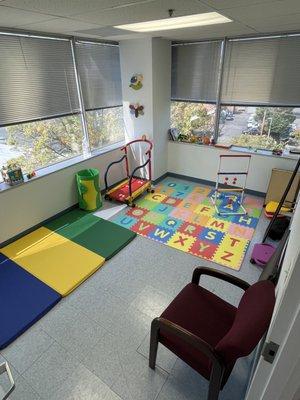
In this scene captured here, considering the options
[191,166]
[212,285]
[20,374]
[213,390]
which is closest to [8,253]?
[20,374]

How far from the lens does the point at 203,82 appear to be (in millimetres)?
4047

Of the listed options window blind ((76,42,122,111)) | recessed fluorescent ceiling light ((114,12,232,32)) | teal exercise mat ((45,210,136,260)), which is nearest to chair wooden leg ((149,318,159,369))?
teal exercise mat ((45,210,136,260))

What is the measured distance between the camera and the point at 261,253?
2783mm

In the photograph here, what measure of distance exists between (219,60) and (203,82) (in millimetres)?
386

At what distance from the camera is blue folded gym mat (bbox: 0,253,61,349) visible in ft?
6.81

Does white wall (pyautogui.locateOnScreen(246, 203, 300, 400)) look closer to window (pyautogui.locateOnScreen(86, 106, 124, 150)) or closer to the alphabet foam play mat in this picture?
the alphabet foam play mat

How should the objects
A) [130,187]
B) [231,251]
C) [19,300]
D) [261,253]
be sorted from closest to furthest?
[19,300] → [261,253] → [231,251] → [130,187]

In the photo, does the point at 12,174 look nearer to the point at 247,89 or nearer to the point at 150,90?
the point at 150,90

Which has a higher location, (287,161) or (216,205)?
(287,161)

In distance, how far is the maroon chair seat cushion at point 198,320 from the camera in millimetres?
1464

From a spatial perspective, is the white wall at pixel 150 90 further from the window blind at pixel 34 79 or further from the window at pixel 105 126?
the window blind at pixel 34 79

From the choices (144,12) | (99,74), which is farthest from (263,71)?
(99,74)

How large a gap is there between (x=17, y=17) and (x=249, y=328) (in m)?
2.82

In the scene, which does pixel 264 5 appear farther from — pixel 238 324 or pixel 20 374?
pixel 20 374
